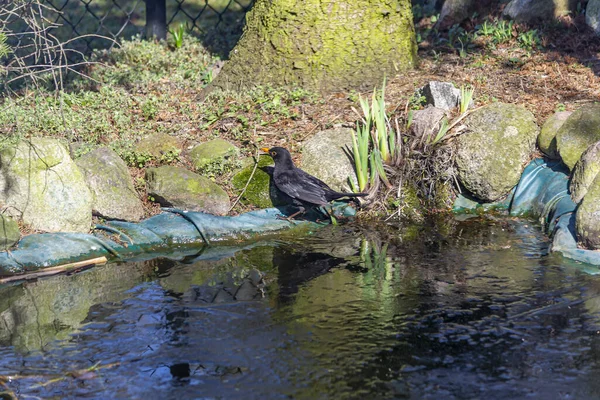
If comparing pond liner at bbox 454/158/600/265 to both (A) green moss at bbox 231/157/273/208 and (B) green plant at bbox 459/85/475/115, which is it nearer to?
(B) green plant at bbox 459/85/475/115

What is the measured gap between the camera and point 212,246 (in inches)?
279

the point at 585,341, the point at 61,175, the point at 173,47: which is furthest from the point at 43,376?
the point at 173,47

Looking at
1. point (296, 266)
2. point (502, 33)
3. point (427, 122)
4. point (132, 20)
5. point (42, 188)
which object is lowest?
point (296, 266)

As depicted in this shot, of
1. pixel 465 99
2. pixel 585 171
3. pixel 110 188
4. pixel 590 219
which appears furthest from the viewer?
pixel 465 99

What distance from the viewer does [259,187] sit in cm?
789

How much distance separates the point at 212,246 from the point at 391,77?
11.8 ft

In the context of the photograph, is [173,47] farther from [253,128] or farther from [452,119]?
[452,119]

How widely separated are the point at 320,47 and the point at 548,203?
347cm

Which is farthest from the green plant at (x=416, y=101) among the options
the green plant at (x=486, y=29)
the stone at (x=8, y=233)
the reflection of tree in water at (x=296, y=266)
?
the stone at (x=8, y=233)

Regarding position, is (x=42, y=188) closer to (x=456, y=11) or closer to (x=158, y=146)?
(x=158, y=146)

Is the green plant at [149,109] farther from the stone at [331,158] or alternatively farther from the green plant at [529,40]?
the green plant at [529,40]

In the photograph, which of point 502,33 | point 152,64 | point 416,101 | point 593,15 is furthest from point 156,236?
point 593,15

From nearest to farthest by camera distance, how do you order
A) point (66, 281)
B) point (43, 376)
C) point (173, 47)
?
point (43, 376)
point (66, 281)
point (173, 47)

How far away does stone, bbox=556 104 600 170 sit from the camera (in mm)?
7465
